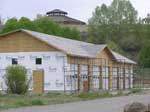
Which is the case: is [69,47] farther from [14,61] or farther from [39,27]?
[39,27]

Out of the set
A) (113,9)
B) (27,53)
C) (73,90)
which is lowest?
(73,90)

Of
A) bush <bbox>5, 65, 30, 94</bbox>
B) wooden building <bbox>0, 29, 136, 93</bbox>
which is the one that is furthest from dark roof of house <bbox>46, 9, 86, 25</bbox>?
bush <bbox>5, 65, 30, 94</bbox>

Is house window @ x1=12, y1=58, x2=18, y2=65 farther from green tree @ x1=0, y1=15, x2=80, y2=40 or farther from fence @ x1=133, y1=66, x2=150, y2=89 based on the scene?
green tree @ x1=0, y1=15, x2=80, y2=40

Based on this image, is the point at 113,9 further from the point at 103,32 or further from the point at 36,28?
the point at 36,28

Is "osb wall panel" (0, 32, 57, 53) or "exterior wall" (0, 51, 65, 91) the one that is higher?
"osb wall panel" (0, 32, 57, 53)

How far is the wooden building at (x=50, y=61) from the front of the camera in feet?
162

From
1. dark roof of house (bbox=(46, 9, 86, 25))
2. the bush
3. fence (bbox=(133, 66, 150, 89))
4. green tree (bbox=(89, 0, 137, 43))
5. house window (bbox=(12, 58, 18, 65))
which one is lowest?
fence (bbox=(133, 66, 150, 89))

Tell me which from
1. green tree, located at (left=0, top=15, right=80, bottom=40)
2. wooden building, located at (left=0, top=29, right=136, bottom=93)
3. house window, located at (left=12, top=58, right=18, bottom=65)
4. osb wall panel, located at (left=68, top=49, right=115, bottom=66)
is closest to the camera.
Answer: wooden building, located at (left=0, top=29, right=136, bottom=93)

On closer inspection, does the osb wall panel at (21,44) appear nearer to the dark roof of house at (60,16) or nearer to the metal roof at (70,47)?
the metal roof at (70,47)

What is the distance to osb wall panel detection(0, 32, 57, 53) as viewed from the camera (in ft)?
167

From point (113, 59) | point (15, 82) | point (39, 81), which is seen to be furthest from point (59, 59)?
point (113, 59)

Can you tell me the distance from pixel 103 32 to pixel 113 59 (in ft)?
144

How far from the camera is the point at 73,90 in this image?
49.7 meters

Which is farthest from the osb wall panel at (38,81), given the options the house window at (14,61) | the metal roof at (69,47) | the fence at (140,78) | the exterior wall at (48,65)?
the fence at (140,78)
